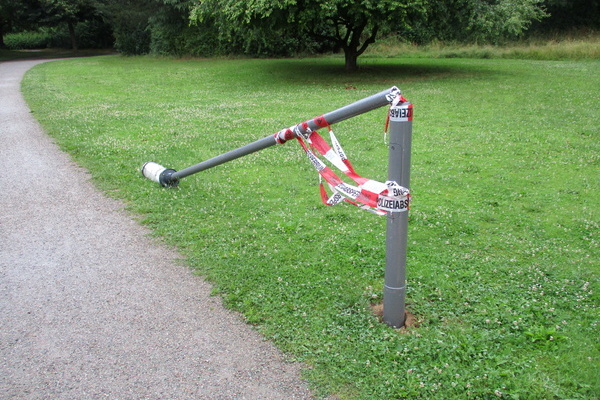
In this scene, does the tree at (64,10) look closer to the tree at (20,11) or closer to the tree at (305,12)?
the tree at (20,11)

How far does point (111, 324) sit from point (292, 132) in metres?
2.22

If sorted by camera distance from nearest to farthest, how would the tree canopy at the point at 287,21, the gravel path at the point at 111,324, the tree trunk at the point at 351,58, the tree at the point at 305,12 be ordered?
1. the gravel path at the point at 111,324
2. the tree at the point at 305,12
3. the tree canopy at the point at 287,21
4. the tree trunk at the point at 351,58

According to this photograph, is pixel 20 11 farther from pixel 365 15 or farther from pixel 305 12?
pixel 365 15

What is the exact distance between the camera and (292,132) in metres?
A: 4.70

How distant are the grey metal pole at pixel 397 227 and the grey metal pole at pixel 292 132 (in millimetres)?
155

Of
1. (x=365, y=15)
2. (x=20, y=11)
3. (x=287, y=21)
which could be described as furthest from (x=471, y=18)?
(x=20, y=11)

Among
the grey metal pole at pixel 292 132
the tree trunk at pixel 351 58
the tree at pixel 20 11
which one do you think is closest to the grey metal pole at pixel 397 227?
the grey metal pole at pixel 292 132

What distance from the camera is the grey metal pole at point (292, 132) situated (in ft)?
12.3

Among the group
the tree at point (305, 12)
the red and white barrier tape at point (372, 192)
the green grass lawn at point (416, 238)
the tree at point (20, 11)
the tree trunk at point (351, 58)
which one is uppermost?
the tree at point (20, 11)

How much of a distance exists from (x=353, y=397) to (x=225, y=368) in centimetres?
93

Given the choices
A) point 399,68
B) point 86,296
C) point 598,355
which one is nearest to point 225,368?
point 86,296

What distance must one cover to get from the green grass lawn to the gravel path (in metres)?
0.25

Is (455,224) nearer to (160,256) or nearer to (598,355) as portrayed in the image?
(598,355)

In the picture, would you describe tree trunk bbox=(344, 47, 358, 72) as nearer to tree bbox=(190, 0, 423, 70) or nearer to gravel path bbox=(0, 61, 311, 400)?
tree bbox=(190, 0, 423, 70)
